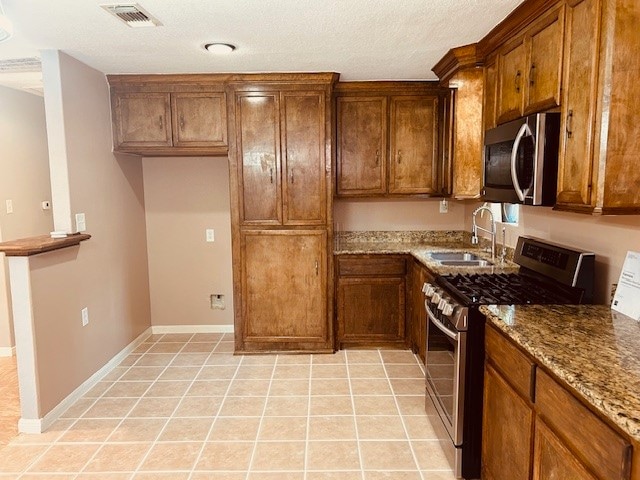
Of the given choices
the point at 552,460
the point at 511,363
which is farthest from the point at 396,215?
the point at 552,460

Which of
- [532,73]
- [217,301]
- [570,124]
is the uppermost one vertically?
[532,73]

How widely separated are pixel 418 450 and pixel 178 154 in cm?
306

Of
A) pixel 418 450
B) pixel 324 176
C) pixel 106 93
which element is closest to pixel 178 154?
pixel 106 93

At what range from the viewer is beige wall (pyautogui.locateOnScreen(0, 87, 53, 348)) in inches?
149

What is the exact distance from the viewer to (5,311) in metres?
3.81

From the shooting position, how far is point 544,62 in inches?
83.2

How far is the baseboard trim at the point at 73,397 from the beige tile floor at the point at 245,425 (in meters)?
0.05

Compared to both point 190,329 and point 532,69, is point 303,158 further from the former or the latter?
point 190,329

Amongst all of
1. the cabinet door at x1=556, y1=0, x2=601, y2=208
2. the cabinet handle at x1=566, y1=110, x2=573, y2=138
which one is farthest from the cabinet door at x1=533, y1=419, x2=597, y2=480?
the cabinet handle at x1=566, y1=110, x2=573, y2=138

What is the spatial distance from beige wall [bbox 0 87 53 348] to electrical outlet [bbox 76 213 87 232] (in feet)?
3.70

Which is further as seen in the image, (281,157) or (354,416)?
(281,157)

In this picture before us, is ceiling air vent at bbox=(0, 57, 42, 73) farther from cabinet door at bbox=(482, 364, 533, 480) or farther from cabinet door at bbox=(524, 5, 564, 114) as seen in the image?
cabinet door at bbox=(482, 364, 533, 480)

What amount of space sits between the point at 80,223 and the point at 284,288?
1.67 meters

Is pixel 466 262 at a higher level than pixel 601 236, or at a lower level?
lower
